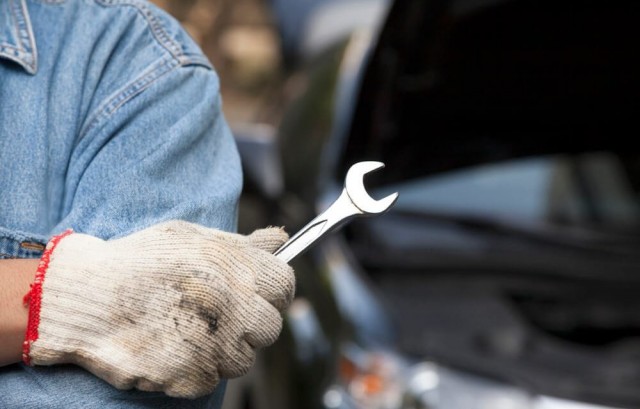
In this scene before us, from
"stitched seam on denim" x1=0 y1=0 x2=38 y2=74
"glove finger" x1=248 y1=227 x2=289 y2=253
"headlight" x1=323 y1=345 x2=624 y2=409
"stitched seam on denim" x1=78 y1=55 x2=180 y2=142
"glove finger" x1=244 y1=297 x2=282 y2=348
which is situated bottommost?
"headlight" x1=323 y1=345 x2=624 y2=409

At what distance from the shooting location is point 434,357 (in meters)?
2.83

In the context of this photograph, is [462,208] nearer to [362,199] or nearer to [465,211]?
[465,211]

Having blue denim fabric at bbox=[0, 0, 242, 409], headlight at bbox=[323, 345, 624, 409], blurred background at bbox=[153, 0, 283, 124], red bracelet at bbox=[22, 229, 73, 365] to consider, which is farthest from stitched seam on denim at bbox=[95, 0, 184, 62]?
blurred background at bbox=[153, 0, 283, 124]

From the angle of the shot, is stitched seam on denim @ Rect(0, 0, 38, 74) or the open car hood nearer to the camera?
stitched seam on denim @ Rect(0, 0, 38, 74)

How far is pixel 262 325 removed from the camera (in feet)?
4.06

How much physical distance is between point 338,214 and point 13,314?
375mm

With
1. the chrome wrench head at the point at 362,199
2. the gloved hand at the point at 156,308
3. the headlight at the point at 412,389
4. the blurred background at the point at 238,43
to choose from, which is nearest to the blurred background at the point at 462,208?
the headlight at the point at 412,389

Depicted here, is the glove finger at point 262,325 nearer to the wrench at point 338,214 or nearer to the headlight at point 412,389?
the wrench at point 338,214

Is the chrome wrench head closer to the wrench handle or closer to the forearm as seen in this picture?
the wrench handle

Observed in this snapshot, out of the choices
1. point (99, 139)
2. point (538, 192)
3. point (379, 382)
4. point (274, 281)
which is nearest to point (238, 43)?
point (538, 192)

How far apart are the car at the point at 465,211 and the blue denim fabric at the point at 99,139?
151cm

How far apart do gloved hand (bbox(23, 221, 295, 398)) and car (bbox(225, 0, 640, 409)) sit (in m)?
1.58

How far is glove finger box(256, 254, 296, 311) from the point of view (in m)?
1.24

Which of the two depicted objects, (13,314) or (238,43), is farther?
(238,43)
